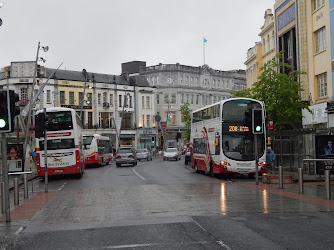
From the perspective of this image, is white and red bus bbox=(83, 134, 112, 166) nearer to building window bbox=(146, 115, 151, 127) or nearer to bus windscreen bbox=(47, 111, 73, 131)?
bus windscreen bbox=(47, 111, 73, 131)

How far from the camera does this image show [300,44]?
111ft

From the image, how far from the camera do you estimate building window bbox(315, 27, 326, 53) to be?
31.2 metres

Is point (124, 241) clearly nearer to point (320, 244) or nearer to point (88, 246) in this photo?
point (88, 246)

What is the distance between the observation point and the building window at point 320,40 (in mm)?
31172

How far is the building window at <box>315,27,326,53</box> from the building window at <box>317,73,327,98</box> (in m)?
1.74

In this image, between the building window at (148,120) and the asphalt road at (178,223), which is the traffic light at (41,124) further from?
the building window at (148,120)

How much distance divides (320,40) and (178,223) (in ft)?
80.9

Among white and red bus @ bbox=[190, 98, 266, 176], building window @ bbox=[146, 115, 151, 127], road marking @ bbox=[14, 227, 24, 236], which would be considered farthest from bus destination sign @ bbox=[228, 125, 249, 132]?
building window @ bbox=[146, 115, 151, 127]

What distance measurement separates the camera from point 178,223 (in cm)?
1065

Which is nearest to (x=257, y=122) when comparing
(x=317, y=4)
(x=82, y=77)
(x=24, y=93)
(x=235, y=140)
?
(x=235, y=140)

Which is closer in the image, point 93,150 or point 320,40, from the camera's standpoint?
point 320,40

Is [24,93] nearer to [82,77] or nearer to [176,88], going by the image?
[82,77]

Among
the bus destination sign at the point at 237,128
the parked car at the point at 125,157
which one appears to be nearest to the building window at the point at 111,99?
the parked car at the point at 125,157

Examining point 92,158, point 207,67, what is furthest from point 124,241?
point 207,67
